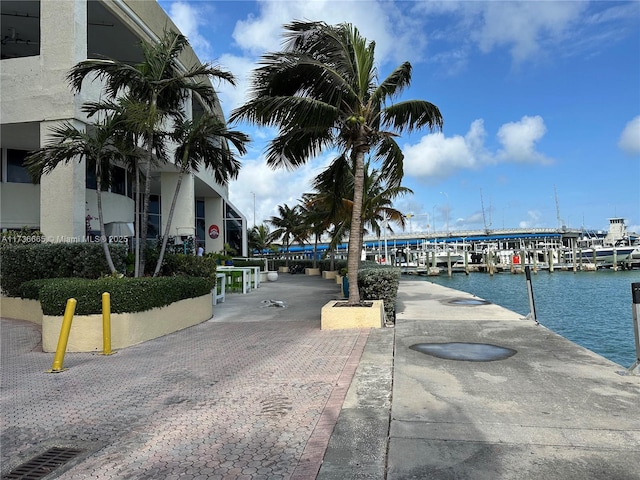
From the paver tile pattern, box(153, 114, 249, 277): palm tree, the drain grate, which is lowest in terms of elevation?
the drain grate

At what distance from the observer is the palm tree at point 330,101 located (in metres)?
9.54

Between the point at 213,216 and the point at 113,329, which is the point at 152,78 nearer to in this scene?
the point at 113,329

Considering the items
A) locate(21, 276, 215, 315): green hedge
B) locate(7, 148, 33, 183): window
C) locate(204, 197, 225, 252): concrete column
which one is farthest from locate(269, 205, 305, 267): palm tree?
locate(21, 276, 215, 315): green hedge

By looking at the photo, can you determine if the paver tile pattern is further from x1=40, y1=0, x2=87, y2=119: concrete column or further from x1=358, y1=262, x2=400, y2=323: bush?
x1=40, y1=0, x2=87, y2=119: concrete column

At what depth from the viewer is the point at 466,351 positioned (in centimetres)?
720

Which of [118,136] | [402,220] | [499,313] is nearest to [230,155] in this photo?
[118,136]

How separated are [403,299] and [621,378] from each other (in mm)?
10361

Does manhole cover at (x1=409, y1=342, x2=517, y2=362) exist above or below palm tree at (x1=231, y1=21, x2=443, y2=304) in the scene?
below

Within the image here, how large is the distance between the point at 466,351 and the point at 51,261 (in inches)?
389

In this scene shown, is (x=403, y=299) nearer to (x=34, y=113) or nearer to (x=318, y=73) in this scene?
(x=318, y=73)

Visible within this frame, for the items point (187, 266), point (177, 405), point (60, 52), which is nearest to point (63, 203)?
point (187, 266)

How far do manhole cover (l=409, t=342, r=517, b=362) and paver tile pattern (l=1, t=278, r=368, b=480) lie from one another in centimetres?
118

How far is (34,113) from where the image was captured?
13.9 m

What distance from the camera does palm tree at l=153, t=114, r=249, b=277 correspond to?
36.6 ft
